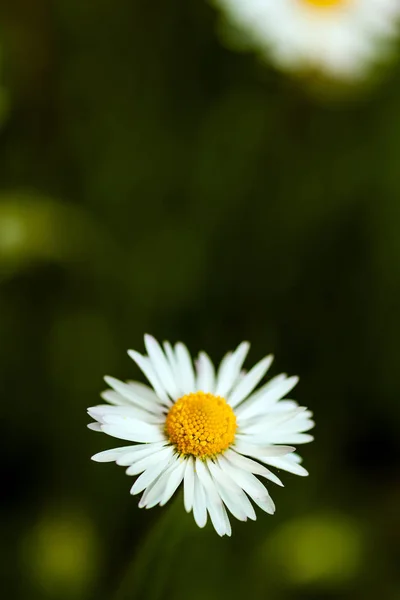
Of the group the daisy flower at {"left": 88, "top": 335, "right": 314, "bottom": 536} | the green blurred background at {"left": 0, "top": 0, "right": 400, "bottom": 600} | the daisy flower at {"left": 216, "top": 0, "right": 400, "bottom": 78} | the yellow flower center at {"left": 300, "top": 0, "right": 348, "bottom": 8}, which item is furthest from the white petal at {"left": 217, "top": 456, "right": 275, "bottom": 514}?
the yellow flower center at {"left": 300, "top": 0, "right": 348, "bottom": 8}

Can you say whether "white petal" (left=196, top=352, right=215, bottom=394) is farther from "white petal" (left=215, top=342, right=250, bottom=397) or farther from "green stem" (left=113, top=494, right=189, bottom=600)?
"green stem" (left=113, top=494, right=189, bottom=600)

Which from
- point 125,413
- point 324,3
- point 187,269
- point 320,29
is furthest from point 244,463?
point 324,3

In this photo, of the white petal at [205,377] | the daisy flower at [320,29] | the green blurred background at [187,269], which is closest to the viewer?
the white petal at [205,377]

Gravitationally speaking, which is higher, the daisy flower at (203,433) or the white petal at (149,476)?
the daisy flower at (203,433)

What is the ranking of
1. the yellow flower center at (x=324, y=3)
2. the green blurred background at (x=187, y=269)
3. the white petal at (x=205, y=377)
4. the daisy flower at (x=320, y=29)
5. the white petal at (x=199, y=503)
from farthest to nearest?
the yellow flower center at (x=324, y=3) → the daisy flower at (x=320, y=29) → the green blurred background at (x=187, y=269) → the white petal at (x=205, y=377) → the white petal at (x=199, y=503)

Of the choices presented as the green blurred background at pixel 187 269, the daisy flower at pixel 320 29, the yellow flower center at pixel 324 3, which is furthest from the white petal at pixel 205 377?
the yellow flower center at pixel 324 3

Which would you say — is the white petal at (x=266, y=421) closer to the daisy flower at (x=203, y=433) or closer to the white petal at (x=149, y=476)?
the daisy flower at (x=203, y=433)

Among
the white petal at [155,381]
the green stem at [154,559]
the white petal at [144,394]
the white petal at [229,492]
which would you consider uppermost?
the white petal at [155,381]

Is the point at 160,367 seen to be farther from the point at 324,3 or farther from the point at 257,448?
the point at 324,3
